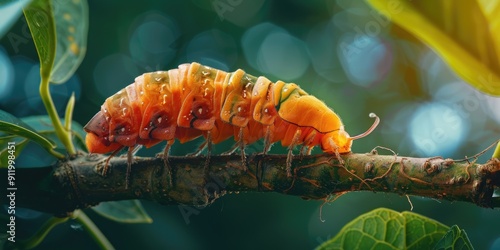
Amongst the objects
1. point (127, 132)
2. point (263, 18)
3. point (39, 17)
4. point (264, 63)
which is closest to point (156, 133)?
point (127, 132)

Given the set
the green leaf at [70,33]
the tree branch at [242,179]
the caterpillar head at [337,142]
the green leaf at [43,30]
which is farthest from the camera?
the green leaf at [70,33]

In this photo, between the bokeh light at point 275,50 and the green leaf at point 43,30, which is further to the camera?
the bokeh light at point 275,50

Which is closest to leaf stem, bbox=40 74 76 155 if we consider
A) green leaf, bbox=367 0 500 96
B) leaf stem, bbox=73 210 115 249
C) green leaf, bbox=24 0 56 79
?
green leaf, bbox=24 0 56 79

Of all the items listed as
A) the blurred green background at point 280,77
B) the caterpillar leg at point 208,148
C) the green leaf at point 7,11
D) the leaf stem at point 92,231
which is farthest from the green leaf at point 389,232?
the blurred green background at point 280,77

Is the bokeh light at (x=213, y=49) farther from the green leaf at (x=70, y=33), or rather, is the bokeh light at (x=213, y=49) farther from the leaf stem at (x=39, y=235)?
the leaf stem at (x=39, y=235)

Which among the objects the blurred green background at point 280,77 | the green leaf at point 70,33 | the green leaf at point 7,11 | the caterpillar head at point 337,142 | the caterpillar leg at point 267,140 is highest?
the green leaf at point 7,11

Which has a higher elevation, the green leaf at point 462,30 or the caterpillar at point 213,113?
the green leaf at point 462,30

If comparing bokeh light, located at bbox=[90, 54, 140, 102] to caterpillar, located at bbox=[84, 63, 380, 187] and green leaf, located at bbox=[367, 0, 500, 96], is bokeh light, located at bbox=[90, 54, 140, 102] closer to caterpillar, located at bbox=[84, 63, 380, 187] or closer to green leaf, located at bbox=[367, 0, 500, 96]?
caterpillar, located at bbox=[84, 63, 380, 187]
